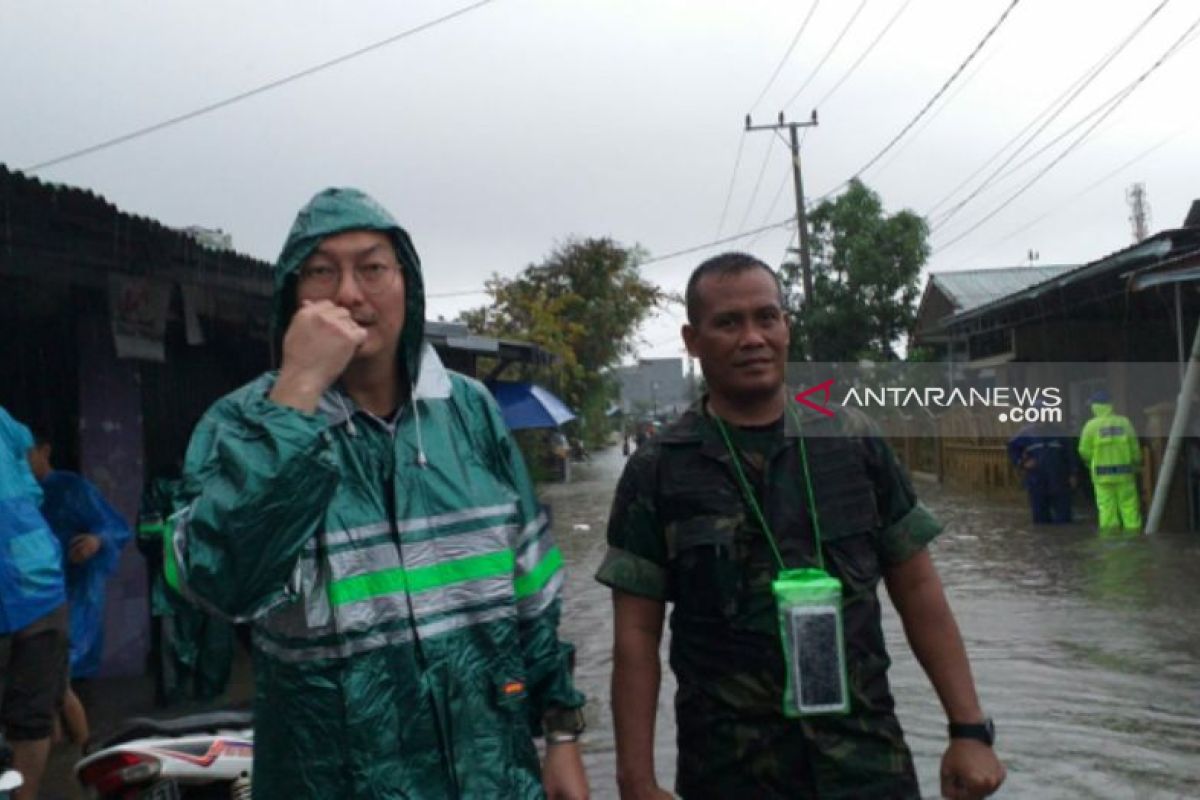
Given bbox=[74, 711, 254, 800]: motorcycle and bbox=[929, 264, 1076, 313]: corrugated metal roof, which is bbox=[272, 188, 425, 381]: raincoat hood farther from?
bbox=[929, 264, 1076, 313]: corrugated metal roof

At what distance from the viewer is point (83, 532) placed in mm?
6000

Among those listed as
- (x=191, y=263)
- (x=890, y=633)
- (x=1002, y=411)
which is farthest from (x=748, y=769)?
(x=1002, y=411)

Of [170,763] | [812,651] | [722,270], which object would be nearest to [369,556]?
[812,651]

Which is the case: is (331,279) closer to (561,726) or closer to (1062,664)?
Answer: (561,726)

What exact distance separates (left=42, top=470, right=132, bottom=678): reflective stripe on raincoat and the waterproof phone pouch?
4502mm

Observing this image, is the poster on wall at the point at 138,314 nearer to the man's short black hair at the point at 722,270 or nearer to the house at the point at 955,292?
the man's short black hair at the point at 722,270

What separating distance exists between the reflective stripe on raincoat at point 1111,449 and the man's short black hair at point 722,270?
12.2m

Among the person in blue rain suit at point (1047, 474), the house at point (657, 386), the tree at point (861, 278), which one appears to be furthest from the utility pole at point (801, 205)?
the house at point (657, 386)

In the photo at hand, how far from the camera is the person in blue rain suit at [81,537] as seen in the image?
593 centimetres

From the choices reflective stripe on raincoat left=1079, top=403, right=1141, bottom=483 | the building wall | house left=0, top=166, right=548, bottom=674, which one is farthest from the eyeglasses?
reflective stripe on raincoat left=1079, top=403, right=1141, bottom=483

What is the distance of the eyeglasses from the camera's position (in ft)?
7.12

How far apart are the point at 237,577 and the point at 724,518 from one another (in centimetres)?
115

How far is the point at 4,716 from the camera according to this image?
434cm

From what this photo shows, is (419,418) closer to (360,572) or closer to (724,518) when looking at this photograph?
(360,572)
